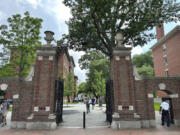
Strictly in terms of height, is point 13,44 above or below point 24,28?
below

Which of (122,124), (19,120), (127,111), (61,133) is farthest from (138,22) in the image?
(19,120)

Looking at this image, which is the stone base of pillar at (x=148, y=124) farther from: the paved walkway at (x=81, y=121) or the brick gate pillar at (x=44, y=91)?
the brick gate pillar at (x=44, y=91)

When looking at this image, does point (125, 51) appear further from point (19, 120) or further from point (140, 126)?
point (19, 120)

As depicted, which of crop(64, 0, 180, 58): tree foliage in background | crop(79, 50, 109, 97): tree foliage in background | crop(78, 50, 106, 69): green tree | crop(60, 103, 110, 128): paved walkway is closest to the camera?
crop(60, 103, 110, 128): paved walkway

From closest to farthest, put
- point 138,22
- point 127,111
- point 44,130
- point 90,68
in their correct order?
point 44,130 < point 127,111 < point 138,22 < point 90,68

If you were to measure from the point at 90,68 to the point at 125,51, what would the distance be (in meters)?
28.4

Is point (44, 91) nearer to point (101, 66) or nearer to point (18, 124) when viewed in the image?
point (18, 124)

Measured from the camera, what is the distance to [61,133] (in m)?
7.12

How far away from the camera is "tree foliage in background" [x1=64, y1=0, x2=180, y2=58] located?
11.2 m

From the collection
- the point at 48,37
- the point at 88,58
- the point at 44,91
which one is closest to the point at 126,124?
the point at 44,91

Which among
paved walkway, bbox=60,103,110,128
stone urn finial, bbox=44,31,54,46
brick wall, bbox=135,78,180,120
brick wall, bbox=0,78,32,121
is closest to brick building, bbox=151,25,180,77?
brick wall, bbox=135,78,180,120

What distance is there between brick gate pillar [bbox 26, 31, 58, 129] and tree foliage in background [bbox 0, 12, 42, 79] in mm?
11000

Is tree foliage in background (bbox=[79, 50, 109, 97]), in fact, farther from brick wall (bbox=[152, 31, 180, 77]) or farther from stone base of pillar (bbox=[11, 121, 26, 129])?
stone base of pillar (bbox=[11, 121, 26, 129])

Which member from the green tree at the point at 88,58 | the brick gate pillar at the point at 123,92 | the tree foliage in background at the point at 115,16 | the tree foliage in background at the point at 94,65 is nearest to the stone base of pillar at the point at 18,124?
the brick gate pillar at the point at 123,92
